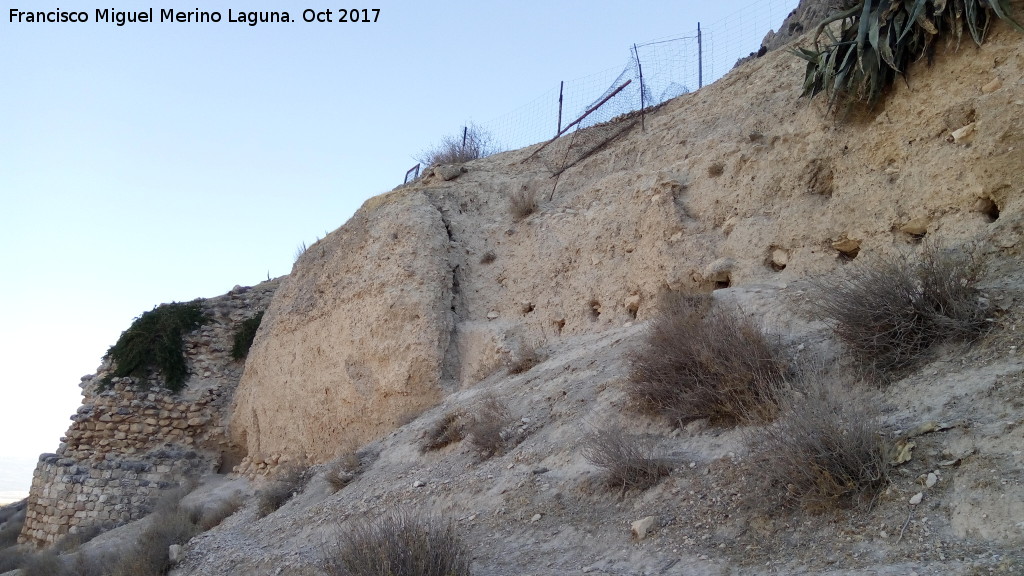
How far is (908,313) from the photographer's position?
454 centimetres

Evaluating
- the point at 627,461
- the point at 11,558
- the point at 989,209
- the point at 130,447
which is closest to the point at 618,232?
the point at 989,209

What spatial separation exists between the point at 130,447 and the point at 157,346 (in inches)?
80.9

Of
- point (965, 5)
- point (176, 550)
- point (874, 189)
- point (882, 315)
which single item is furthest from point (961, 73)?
point (176, 550)

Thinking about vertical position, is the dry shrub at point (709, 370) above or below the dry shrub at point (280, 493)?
above

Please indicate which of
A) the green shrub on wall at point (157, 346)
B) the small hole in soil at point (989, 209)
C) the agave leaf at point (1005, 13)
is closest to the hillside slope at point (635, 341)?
the small hole in soil at point (989, 209)

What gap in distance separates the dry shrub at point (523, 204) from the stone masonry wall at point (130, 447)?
711cm

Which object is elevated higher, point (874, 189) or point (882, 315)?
point (874, 189)

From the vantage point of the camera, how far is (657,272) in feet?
28.0

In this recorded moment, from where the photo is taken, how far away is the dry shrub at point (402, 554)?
375 cm

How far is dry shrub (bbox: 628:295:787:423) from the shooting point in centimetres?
479

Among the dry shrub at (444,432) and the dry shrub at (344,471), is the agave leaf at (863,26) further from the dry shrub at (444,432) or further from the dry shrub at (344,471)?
the dry shrub at (344,471)

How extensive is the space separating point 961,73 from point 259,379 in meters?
11.3

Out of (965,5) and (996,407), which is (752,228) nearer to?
(965,5)

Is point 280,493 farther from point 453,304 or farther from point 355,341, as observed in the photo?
point 453,304
